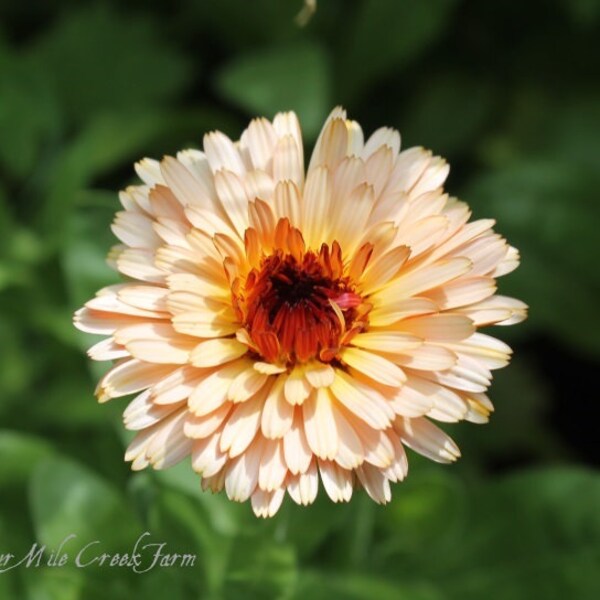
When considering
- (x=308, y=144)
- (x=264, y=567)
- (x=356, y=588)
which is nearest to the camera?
(x=264, y=567)

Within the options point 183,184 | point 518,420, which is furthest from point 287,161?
point 518,420

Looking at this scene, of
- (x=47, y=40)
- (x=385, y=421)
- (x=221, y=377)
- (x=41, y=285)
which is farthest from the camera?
(x=47, y=40)

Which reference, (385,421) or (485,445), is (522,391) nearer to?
(485,445)

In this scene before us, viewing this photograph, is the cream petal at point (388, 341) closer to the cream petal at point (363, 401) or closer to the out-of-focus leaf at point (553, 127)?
the cream petal at point (363, 401)

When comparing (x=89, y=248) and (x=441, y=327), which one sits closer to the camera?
(x=441, y=327)

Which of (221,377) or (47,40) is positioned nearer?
(221,377)

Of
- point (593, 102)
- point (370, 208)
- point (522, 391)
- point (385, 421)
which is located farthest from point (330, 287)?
point (593, 102)

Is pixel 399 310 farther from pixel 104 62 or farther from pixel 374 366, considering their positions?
pixel 104 62

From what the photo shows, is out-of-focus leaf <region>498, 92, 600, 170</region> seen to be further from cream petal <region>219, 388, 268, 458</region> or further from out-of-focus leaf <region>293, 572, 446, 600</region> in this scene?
cream petal <region>219, 388, 268, 458</region>
